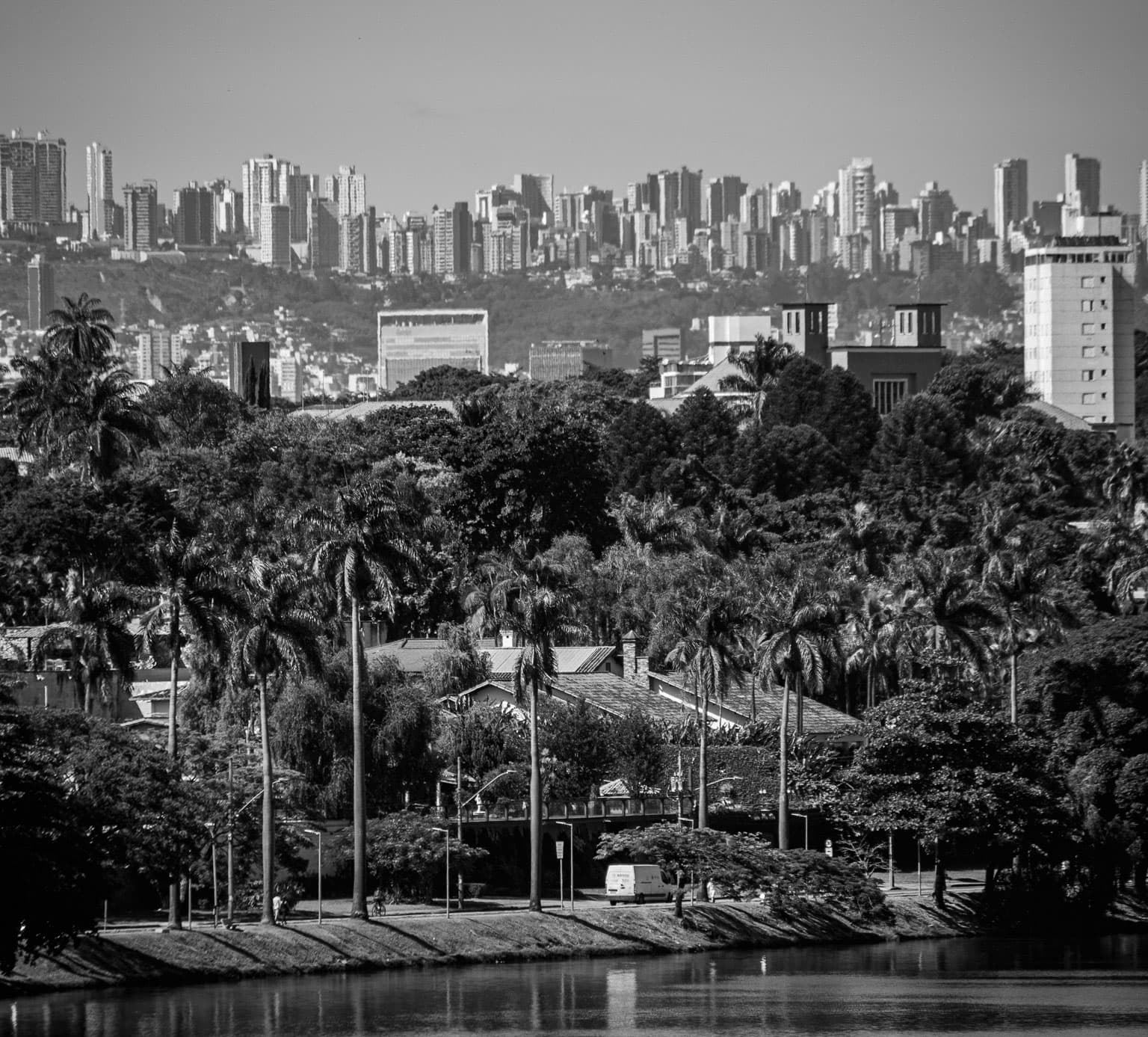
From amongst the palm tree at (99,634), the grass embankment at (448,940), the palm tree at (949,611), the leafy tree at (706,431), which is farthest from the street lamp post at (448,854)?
the leafy tree at (706,431)

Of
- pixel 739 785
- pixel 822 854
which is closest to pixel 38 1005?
pixel 822 854

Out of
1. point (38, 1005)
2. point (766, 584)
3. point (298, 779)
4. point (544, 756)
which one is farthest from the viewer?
point (766, 584)

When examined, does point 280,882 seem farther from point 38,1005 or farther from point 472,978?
point 38,1005

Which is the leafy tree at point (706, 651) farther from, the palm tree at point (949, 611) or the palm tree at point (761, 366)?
the palm tree at point (761, 366)

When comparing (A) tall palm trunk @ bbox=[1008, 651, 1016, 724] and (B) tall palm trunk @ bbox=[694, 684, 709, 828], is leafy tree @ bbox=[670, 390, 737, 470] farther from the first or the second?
(B) tall palm trunk @ bbox=[694, 684, 709, 828]

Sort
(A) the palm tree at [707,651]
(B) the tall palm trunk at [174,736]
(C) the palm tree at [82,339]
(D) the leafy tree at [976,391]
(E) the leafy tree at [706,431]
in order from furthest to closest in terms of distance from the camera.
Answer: (D) the leafy tree at [976,391]
(E) the leafy tree at [706,431]
(C) the palm tree at [82,339]
(A) the palm tree at [707,651]
(B) the tall palm trunk at [174,736]
